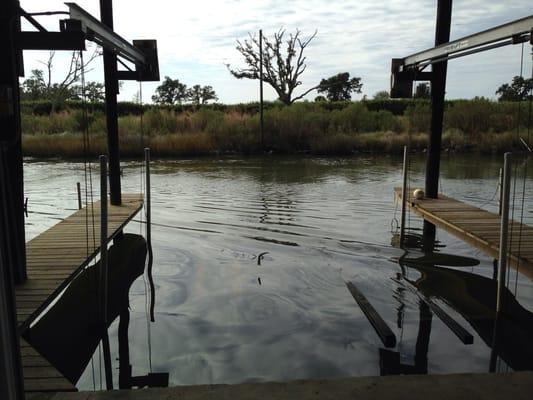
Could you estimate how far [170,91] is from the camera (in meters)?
58.2

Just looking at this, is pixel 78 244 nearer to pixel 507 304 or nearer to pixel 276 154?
pixel 507 304

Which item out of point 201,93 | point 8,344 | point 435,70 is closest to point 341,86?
point 201,93

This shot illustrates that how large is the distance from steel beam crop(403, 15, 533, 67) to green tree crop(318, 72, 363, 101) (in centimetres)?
4364

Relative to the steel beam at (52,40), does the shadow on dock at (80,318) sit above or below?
below

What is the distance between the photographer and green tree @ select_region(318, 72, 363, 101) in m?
52.3

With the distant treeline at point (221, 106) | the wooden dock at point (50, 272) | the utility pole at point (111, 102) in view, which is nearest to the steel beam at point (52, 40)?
the wooden dock at point (50, 272)

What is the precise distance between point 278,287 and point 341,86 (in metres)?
48.9

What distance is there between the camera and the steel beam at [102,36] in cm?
512

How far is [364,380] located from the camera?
3.04 meters

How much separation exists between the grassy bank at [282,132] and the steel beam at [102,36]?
17263mm

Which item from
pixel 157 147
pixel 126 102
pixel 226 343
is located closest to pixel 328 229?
pixel 226 343

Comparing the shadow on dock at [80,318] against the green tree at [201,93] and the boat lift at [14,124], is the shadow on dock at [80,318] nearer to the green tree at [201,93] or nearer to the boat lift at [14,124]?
the boat lift at [14,124]

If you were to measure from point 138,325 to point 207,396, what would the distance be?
105 inches

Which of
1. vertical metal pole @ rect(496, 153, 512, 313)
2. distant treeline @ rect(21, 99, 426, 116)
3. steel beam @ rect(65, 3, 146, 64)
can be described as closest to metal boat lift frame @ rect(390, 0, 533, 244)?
vertical metal pole @ rect(496, 153, 512, 313)
